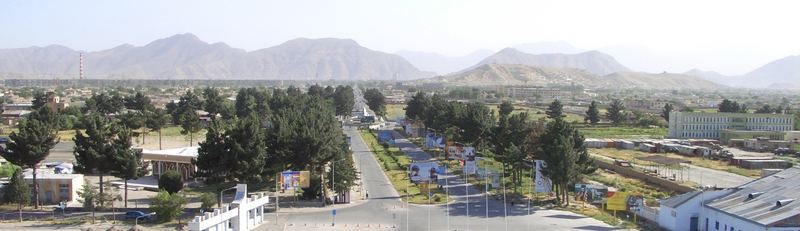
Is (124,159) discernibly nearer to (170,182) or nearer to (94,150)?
(94,150)

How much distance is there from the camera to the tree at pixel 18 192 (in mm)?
37812

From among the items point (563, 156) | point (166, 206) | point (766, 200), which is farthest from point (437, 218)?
point (766, 200)

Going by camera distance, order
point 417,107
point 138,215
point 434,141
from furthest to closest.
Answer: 1. point 417,107
2. point 434,141
3. point 138,215

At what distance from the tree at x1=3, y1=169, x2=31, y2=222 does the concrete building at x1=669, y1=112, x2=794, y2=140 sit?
75843 millimetres

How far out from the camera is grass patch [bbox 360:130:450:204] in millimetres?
42094

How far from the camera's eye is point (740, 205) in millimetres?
32062

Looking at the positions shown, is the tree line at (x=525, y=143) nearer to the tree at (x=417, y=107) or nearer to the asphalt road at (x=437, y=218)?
the asphalt road at (x=437, y=218)

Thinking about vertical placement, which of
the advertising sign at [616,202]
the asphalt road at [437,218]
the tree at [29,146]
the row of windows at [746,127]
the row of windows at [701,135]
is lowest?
the asphalt road at [437,218]

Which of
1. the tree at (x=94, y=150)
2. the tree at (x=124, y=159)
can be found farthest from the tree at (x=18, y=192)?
the tree at (x=124, y=159)

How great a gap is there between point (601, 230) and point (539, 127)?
49.8 feet

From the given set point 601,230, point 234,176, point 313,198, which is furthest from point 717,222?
point 234,176

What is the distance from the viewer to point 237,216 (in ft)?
108

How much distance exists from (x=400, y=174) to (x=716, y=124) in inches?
2197

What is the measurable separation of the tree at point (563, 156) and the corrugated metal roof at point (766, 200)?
7823 millimetres
